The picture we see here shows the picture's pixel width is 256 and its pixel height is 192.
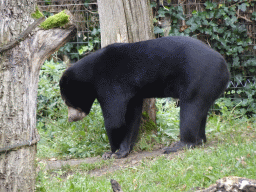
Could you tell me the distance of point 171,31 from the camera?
7004 mm

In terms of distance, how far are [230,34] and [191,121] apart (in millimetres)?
3307

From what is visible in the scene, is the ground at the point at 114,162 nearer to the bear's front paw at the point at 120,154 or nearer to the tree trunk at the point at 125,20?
the bear's front paw at the point at 120,154

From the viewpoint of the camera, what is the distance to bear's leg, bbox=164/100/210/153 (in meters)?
4.11

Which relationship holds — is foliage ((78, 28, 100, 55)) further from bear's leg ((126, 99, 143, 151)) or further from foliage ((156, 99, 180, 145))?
bear's leg ((126, 99, 143, 151))

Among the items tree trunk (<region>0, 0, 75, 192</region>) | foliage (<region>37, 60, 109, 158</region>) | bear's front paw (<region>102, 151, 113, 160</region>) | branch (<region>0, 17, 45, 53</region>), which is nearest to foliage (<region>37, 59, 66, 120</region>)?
foliage (<region>37, 60, 109, 158</region>)

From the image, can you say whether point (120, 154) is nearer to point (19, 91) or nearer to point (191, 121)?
point (191, 121)

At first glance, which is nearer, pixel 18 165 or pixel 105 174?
pixel 18 165

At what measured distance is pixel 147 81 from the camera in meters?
4.35

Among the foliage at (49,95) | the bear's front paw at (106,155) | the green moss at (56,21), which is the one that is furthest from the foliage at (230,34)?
the green moss at (56,21)

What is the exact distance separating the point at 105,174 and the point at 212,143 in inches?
66.8

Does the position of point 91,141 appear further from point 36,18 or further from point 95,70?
point 36,18

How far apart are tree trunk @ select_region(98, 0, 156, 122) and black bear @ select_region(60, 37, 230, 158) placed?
1.33 feet

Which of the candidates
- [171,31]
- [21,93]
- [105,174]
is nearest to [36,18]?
[21,93]

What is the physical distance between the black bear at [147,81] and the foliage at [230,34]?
2601 mm
